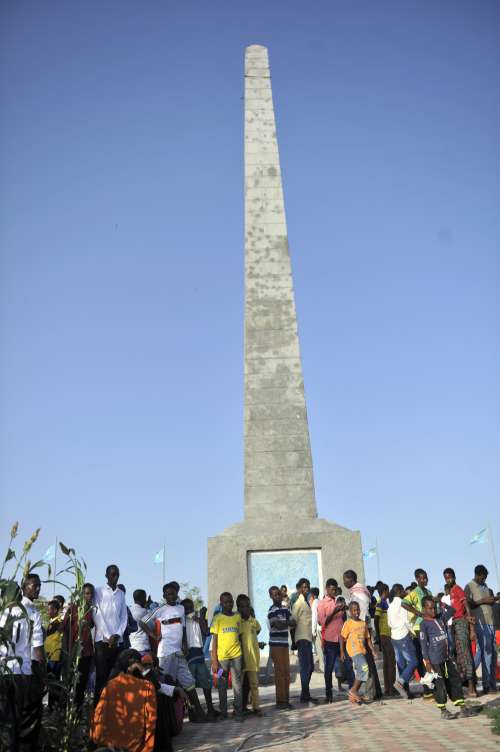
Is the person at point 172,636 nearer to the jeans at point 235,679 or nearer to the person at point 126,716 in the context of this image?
the jeans at point 235,679

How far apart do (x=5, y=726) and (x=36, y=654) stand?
0.64 m

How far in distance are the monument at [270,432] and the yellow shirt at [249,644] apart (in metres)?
4.35

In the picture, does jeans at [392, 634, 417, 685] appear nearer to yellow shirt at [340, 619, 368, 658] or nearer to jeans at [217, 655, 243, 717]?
yellow shirt at [340, 619, 368, 658]

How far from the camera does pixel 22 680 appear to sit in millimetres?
5605

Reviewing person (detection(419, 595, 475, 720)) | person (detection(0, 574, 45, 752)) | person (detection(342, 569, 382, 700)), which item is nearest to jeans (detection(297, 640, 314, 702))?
person (detection(342, 569, 382, 700))

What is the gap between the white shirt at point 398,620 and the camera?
954 cm

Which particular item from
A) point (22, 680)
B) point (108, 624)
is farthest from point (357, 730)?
point (22, 680)

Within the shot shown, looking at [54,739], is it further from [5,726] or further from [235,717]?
[235,717]

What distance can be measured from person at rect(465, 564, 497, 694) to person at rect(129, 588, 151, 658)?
3.95m

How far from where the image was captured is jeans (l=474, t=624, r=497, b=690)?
31.2 ft

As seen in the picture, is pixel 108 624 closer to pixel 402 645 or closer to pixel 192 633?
pixel 192 633

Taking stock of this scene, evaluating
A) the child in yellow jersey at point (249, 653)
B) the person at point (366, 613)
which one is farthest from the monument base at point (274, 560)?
the child in yellow jersey at point (249, 653)

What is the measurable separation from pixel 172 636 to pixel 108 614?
78 centimetres

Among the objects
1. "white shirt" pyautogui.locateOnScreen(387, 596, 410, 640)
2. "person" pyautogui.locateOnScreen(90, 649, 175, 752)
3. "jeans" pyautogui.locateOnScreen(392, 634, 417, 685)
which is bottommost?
"person" pyautogui.locateOnScreen(90, 649, 175, 752)
